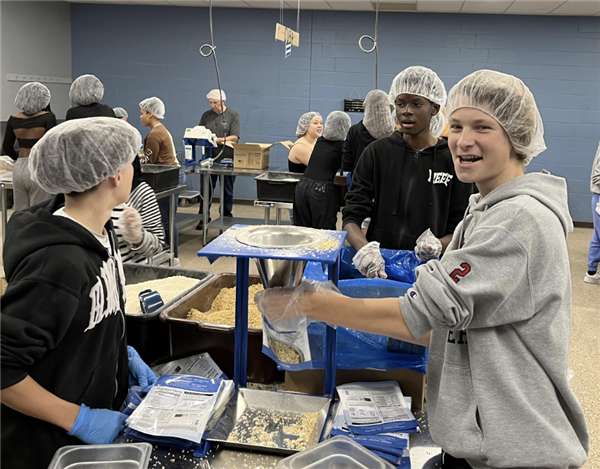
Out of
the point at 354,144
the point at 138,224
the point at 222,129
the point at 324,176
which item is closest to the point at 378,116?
the point at 354,144

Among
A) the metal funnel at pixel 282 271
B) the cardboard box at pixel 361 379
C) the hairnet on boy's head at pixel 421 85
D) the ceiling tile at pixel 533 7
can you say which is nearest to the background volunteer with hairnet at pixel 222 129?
the ceiling tile at pixel 533 7

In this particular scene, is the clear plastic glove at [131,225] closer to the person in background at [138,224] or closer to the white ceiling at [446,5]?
the person in background at [138,224]

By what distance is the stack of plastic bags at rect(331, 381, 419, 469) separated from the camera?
1.07 meters

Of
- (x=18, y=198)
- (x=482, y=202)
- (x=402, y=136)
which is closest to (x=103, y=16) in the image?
(x=18, y=198)

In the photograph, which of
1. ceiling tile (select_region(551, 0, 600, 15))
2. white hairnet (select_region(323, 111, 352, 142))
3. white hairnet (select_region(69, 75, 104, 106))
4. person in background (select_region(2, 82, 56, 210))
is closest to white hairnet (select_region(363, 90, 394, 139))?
white hairnet (select_region(323, 111, 352, 142))

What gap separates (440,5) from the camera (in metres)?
6.55

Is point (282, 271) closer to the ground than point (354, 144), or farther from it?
closer to the ground

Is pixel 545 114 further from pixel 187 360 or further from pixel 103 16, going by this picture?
pixel 187 360

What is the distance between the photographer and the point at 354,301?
3.27ft

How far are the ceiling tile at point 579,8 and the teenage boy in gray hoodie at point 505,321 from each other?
20.5 feet

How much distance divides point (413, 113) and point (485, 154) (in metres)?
1.12

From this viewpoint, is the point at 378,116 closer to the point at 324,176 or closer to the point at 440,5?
the point at 324,176

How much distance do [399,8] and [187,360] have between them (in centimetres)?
644

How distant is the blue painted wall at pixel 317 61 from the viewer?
22.9 feet
